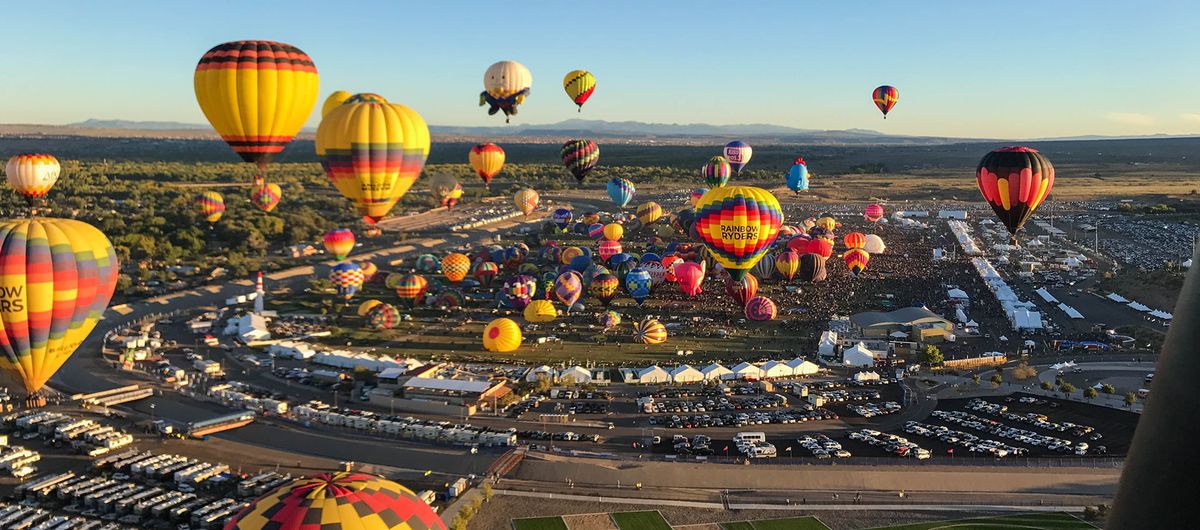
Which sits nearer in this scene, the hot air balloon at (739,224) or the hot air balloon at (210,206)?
the hot air balloon at (739,224)

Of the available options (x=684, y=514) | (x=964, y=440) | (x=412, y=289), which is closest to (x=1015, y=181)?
(x=964, y=440)

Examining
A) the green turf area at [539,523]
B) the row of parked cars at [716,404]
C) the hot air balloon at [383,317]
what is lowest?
the green turf area at [539,523]

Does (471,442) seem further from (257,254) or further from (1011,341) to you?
(257,254)

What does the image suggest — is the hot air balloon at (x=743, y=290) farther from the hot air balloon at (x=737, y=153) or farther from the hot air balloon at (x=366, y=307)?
the hot air balloon at (x=737, y=153)

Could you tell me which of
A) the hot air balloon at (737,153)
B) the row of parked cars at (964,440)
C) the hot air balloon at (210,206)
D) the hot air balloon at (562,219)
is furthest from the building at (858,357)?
the hot air balloon at (210,206)

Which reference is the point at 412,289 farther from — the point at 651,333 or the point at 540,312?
the point at 651,333

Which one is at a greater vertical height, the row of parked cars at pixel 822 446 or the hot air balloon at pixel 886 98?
the hot air balloon at pixel 886 98

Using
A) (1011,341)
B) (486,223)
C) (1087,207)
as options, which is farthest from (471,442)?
(1087,207)
